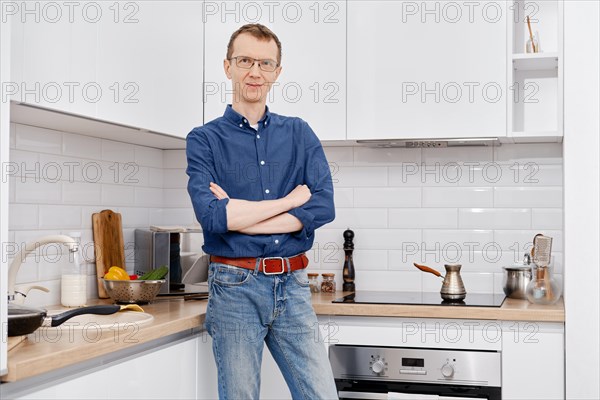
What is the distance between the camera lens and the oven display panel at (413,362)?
2.85m

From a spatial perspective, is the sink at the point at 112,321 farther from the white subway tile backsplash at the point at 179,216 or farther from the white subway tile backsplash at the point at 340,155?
the white subway tile backsplash at the point at 340,155

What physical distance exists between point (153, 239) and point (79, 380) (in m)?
1.28

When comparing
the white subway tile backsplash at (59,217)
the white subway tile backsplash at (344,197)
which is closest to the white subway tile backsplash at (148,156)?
the white subway tile backsplash at (59,217)

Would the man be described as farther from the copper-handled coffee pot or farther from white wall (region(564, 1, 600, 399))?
white wall (region(564, 1, 600, 399))

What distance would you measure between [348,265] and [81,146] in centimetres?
124

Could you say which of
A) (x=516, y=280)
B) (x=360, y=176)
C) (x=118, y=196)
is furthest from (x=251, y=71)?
(x=516, y=280)

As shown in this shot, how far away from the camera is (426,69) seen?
316 cm

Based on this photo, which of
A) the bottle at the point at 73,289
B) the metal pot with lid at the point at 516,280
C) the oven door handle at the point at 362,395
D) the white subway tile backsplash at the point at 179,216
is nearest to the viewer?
the bottle at the point at 73,289

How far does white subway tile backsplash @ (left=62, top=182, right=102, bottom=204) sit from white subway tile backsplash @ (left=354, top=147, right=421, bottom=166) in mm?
1149

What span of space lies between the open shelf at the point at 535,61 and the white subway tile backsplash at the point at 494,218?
593mm

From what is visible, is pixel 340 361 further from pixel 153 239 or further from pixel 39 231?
pixel 39 231

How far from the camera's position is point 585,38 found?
287cm

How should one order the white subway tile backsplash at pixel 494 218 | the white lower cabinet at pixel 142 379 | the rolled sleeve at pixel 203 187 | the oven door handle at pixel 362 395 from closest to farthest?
the white lower cabinet at pixel 142 379
the rolled sleeve at pixel 203 187
the oven door handle at pixel 362 395
the white subway tile backsplash at pixel 494 218

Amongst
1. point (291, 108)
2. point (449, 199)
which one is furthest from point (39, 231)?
point (449, 199)
